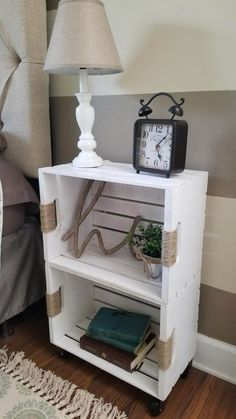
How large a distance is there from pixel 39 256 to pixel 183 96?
0.94m

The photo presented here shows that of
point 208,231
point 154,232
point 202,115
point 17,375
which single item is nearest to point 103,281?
point 154,232

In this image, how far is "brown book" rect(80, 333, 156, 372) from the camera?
118cm

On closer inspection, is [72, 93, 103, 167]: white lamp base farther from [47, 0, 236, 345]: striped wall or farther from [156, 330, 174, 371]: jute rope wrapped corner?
[156, 330, 174, 371]: jute rope wrapped corner

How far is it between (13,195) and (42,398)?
2.43 feet

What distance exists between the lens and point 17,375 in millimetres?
1263

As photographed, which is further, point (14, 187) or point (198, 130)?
point (14, 187)

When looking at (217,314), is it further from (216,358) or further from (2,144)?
(2,144)

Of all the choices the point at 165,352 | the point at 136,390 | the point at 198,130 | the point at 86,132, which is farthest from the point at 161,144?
the point at 136,390

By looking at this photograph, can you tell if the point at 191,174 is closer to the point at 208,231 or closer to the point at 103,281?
the point at 208,231

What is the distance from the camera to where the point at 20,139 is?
1.45 m

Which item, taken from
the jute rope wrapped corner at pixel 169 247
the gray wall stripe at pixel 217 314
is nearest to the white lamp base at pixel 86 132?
the jute rope wrapped corner at pixel 169 247

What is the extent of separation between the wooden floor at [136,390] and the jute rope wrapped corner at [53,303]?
0.20 meters

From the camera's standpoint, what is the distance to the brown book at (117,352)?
1.18 m

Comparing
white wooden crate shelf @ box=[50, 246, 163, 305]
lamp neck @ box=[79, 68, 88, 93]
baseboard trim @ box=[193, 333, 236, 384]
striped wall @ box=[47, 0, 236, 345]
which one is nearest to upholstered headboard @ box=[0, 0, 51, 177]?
striped wall @ box=[47, 0, 236, 345]
